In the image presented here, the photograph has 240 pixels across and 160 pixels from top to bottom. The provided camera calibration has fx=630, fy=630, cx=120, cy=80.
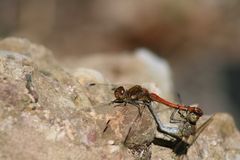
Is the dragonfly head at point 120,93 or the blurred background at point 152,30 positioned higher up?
the blurred background at point 152,30

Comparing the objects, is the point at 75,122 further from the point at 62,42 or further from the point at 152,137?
the point at 62,42

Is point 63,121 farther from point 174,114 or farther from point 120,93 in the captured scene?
point 174,114

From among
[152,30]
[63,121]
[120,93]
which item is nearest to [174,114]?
[120,93]

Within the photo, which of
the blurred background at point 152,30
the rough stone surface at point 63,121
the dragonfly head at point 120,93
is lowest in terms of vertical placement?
the rough stone surface at point 63,121

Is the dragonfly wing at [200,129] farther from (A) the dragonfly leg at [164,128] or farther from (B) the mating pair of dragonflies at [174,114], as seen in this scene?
(A) the dragonfly leg at [164,128]

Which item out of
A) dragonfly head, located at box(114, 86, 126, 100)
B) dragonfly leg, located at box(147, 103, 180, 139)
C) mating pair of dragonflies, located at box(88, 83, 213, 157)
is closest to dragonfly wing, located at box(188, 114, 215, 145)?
mating pair of dragonflies, located at box(88, 83, 213, 157)

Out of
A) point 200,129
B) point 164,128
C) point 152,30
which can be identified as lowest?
point 164,128

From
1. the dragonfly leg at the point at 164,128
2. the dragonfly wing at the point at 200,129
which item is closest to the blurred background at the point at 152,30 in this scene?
the dragonfly wing at the point at 200,129

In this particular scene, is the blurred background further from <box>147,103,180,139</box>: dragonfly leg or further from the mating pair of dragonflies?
<box>147,103,180,139</box>: dragonfly leg
